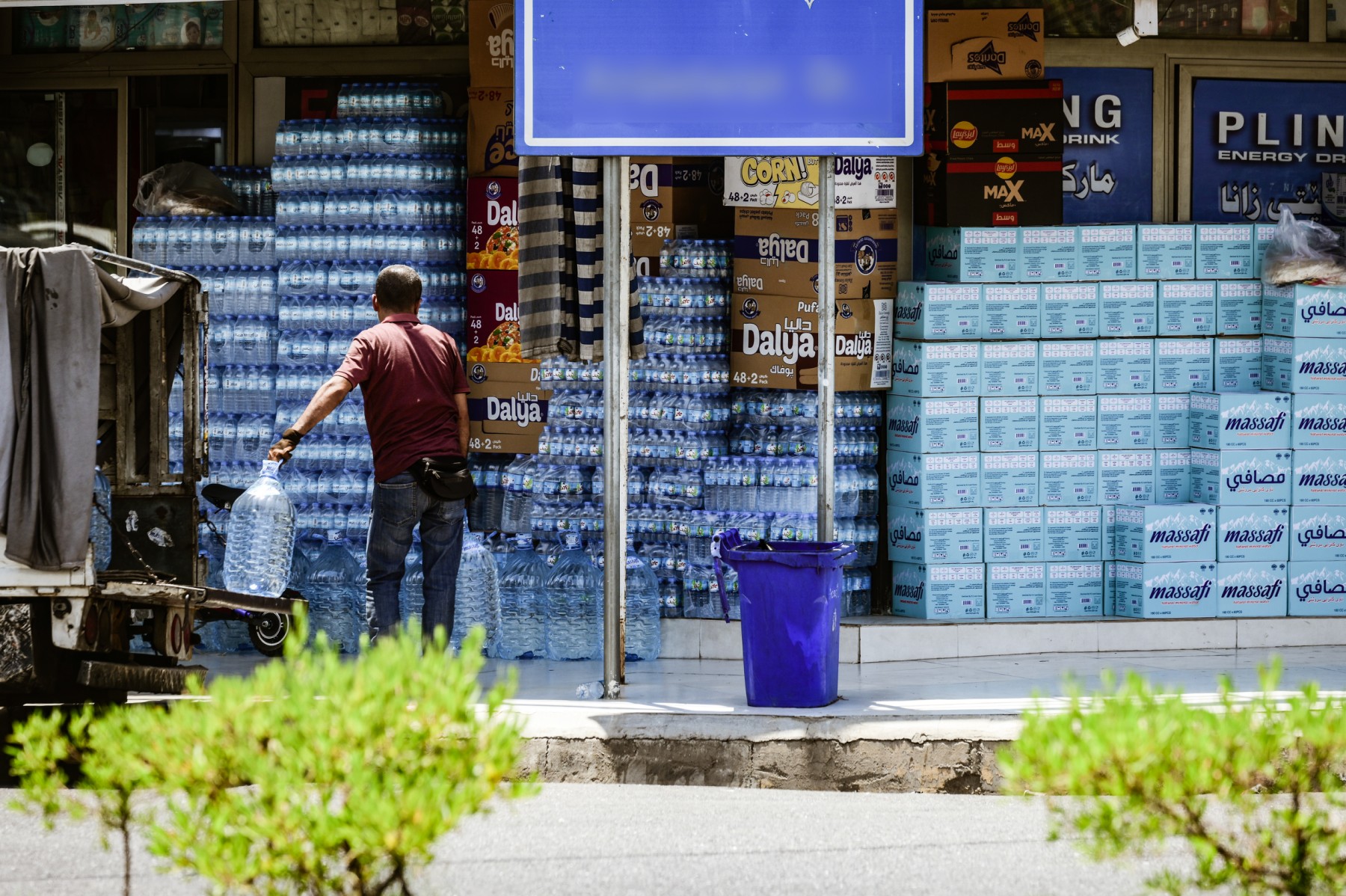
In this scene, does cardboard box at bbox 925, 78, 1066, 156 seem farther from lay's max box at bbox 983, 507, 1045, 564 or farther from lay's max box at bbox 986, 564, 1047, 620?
lay's max box at bbox 986, 564, 1047, 620

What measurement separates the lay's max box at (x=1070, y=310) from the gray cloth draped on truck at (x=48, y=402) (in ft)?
17.8

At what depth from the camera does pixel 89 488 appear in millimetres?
7699

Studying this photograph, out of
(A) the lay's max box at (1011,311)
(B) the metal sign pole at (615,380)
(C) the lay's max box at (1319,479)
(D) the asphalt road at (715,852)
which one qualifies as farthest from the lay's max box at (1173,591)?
(B) the metal sign pole at (615,380)

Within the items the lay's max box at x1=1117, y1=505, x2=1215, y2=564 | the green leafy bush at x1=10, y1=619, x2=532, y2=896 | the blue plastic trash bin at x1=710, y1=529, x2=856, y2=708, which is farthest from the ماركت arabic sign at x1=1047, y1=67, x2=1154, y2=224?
the green leafy bush at x1=10, y1=619, x2=532, y2=896

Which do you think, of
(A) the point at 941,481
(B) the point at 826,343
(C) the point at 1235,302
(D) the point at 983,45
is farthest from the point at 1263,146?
(B) the point at 826,343

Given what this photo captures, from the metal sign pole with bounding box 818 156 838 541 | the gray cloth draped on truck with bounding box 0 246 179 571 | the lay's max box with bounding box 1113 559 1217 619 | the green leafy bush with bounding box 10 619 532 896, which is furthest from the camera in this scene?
the lay's max box with bounding box 1113 559 1217 619

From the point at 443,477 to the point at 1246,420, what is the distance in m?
4.82

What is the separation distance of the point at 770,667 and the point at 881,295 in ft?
9.67

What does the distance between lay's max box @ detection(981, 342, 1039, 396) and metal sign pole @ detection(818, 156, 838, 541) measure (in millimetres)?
1863

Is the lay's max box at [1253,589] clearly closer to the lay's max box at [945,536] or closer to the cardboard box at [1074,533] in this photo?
the cardboard box at [1074,533]

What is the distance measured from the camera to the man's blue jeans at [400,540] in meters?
8.68

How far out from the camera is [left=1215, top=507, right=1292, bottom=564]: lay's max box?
10.3m

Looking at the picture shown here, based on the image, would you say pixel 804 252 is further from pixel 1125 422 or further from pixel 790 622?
pixel 790 622

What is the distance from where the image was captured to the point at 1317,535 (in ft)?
34.2
